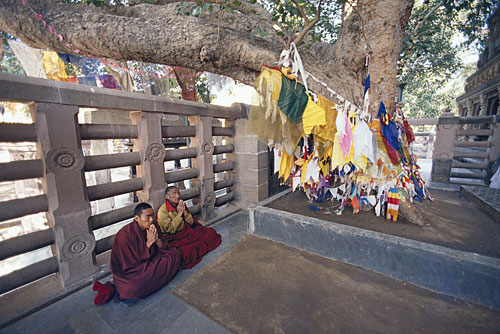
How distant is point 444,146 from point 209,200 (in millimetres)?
8260

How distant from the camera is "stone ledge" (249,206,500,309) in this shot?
2.50 meters

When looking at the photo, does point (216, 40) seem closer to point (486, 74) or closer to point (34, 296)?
point (34, 296)

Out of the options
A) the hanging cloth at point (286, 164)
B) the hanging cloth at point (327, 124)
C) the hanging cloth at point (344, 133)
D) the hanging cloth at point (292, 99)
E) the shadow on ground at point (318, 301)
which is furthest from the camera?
the hanging cloth at point (286, 164)

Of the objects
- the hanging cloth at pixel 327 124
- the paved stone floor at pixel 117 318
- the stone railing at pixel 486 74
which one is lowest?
the paved stone floor at pixel 117 318

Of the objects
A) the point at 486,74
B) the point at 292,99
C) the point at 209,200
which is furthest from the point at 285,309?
the point at 486,74

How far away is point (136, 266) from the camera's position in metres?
2.94

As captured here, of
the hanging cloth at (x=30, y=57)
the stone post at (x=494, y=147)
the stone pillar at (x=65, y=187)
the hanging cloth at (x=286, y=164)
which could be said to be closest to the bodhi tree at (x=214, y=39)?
the hanging cloth at (x=286, y=164)

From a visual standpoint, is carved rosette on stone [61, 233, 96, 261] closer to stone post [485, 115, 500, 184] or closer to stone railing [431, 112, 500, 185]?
stone railing [431, 112, 500, 185]

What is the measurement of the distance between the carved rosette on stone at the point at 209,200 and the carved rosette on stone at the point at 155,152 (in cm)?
146

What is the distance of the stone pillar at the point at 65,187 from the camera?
9.05 ft

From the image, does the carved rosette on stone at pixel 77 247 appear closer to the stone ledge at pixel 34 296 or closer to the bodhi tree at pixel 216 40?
Result: the stone ledge at pixel 34 296

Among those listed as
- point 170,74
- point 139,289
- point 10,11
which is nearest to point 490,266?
point 139,289

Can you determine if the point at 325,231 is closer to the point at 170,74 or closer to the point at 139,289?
the point at 139,289

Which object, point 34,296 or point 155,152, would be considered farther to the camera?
point 155,152
